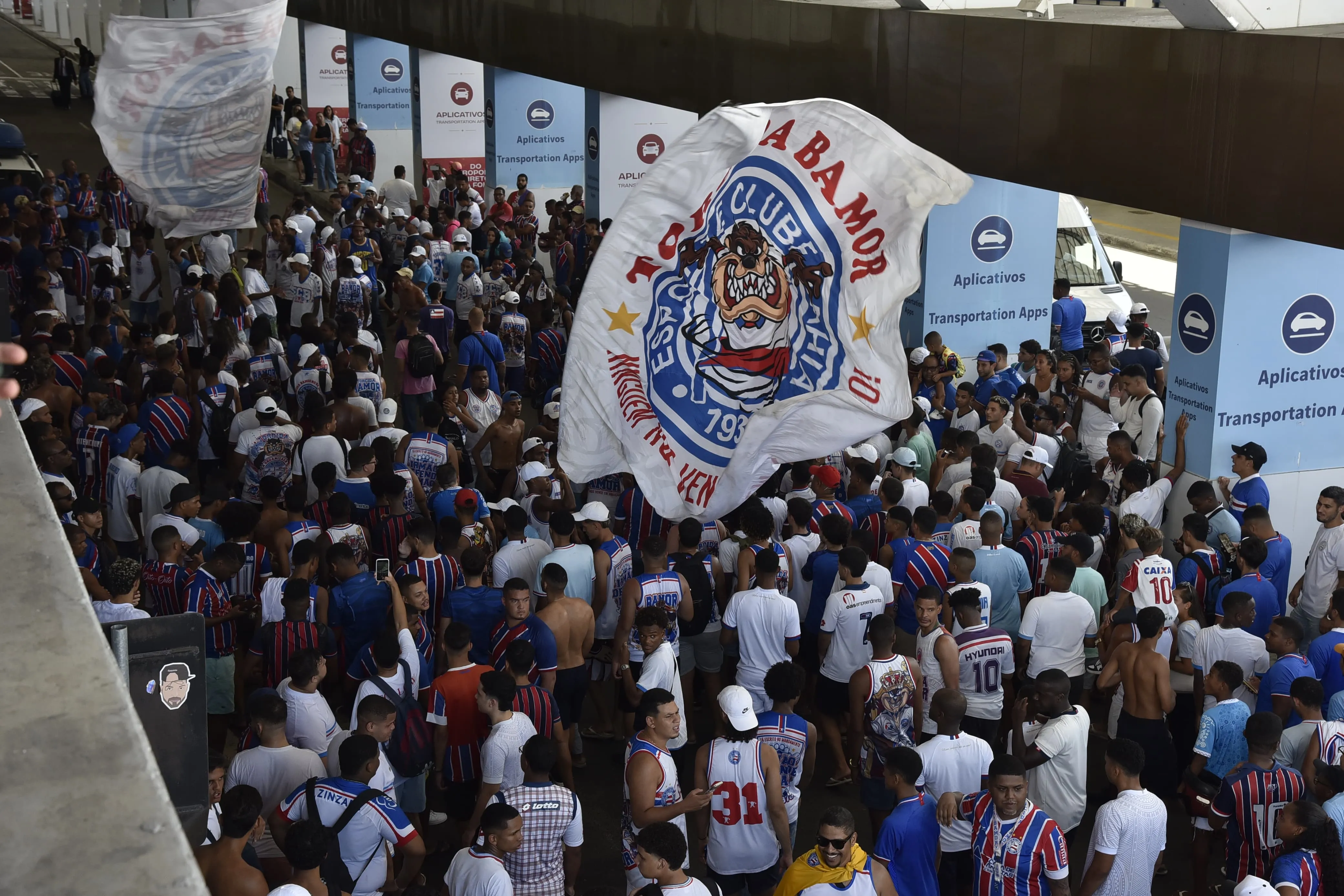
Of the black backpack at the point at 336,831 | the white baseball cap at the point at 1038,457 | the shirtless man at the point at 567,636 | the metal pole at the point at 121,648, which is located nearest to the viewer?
the metal pole at the point at 121,648

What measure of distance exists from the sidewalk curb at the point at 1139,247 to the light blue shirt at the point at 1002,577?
2151 centimetres

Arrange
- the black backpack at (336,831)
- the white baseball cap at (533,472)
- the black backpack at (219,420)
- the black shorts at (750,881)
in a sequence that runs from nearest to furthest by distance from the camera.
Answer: the black backpack at (336,831), the black shorts at (750,881), the white baseball cap at (533,472), the black backpack at (219,420)

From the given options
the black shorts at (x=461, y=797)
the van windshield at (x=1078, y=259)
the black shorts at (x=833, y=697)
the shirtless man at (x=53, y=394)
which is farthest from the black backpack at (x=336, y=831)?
the van windshield at (x=1078, y=259)

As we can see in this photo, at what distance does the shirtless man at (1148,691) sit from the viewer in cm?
715

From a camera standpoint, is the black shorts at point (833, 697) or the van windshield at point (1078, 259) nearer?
the black shorts at point (833, 697)

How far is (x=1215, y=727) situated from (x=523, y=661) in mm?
3299

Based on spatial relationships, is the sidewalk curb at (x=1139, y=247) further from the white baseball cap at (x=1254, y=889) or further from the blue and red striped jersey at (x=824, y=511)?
the white baseball cap at (x=1254, y=889)

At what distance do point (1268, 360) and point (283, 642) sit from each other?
7300 mm

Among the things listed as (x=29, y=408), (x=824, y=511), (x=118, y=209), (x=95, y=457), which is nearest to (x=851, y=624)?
(x=824, y=511)

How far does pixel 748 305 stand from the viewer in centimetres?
709

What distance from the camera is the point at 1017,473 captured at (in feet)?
31.8

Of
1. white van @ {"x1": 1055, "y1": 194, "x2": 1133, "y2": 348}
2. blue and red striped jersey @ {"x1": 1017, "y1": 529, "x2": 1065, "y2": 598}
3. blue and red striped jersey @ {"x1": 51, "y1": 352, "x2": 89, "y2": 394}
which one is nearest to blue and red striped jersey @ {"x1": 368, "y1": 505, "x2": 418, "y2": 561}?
blue and red striped jersey @ {"x1": 51, "y1": 352, "x2": 89, "y2": 394}

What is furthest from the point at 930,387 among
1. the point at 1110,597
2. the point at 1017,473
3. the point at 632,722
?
the point at 632,722

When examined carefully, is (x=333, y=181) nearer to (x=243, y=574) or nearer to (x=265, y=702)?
(x=243, y=574)
